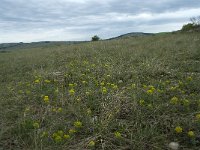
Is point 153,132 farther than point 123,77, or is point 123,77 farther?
point 123,77

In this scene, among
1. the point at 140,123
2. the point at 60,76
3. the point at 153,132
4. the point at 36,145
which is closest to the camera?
the point at 36,145

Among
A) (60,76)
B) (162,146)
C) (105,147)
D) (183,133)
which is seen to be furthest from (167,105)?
(60,76)

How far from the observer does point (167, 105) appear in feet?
11.2

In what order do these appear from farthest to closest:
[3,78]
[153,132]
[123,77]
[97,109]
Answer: [3,78], [123,77], [97,109], [153,132]

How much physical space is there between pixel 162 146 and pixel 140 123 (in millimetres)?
451

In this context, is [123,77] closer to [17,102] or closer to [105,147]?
[17,102]

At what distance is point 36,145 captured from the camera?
252cm

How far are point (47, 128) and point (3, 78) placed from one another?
4.14m

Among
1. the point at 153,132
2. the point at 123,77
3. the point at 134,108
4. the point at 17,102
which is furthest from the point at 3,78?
the point at 153,132

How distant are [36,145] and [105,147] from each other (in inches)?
27.0

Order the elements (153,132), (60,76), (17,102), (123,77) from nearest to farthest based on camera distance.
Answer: (153,132), (17,102), (123,77), (60,76)

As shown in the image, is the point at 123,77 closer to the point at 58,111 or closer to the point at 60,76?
the point at 60,76

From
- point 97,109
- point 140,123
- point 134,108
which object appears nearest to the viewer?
point 140,123

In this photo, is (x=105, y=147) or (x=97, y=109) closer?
(x=105, y=147)
